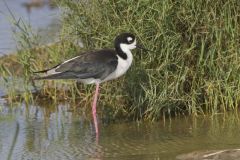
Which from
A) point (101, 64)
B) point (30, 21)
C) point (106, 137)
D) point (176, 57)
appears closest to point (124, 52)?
point (101, 64)

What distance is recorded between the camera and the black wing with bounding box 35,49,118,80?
28.1 feet

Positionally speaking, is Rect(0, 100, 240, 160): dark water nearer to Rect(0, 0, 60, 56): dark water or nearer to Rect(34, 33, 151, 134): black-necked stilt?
Rect(34, 33, 151, 134): black-necked stilt

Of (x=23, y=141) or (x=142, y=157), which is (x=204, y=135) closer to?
(x=142, y=157)

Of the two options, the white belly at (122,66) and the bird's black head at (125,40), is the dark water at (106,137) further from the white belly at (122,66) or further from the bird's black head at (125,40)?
the bird's black head at (125,40)

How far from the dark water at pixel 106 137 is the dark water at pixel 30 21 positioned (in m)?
1.44

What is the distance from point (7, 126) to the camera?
8.83 metres

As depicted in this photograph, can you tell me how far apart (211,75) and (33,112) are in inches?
89.7

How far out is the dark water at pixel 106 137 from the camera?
768 centimetres

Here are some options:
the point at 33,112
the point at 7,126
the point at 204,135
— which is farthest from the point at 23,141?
the point at 204,135

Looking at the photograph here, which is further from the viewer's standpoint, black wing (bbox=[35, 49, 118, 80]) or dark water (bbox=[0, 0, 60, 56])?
dark water (bbox=[0, 0, 60, 56])

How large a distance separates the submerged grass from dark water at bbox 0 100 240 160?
22cm

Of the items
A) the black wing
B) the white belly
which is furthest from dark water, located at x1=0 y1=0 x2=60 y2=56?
the white belly

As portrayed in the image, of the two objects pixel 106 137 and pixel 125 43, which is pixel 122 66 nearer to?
pixel 125 43

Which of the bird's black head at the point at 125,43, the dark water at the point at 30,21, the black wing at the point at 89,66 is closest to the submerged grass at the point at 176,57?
the bird's black head at the point at 125,43
